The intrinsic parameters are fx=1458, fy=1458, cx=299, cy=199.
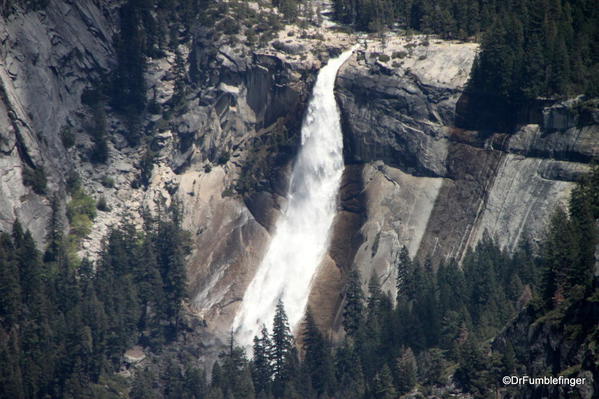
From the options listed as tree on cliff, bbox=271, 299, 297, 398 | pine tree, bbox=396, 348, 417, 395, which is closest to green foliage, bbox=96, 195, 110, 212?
tree on cliff, bbox=271, 299, 297, 398

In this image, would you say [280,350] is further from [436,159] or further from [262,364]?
[436,159]

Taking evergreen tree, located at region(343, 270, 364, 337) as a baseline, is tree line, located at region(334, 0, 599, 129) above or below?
above

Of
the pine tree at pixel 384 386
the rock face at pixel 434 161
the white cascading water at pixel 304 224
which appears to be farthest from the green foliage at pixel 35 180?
the pine tree at pixel 384 386

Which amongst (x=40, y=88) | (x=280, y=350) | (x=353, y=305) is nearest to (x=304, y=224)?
(x=353, y=305)

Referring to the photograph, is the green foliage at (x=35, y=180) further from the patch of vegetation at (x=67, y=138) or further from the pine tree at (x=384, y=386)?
the pine tree at (x=384, y=386)

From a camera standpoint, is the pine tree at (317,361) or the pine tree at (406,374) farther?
the pine tree at (317,361)

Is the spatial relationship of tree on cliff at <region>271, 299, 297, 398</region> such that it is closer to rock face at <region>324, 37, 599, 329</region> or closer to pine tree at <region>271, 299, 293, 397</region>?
pine tree at <region>271, 299, 293, 397</region>
